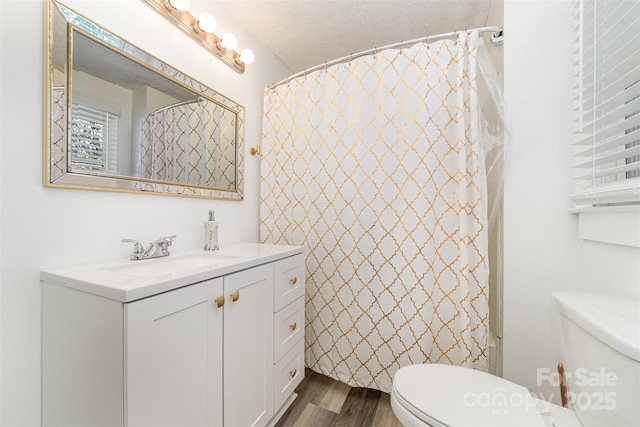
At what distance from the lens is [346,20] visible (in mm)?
1725

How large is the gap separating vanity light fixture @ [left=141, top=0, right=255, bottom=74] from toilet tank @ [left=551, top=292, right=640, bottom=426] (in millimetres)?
1995

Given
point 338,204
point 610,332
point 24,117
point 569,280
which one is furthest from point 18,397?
point 569,280

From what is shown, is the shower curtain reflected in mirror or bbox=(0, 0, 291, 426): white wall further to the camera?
the shower curtain reflected in mirror

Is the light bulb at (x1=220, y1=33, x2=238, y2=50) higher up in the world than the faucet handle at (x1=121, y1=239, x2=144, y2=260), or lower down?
higher up

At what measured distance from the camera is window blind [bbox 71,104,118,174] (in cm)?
97

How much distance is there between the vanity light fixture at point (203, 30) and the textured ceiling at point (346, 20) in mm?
275

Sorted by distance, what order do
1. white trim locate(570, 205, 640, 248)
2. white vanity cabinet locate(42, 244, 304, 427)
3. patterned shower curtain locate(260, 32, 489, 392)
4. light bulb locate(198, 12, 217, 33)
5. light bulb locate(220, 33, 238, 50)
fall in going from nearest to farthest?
white vanity cabinet locate(42, 244, 304, 427)
white trim locate(570, 205, 640, 248)
patterned shower curtain locate(260, 32, 489, 392)
light bulb locate(198, 12, 217, 33)
light bulb locate(220, 33, 238, 50)

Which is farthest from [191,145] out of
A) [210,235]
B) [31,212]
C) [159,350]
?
→ [159,350]

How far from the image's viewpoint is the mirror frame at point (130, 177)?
888mm

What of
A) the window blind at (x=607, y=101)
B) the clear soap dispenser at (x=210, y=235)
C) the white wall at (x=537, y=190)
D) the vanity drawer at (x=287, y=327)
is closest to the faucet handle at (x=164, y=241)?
the clear soap dispenser at (x=210, y=235)

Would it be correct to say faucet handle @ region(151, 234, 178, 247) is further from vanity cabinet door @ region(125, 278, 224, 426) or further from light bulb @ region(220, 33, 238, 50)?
light bulb @ region(220, 33, 238, 50)

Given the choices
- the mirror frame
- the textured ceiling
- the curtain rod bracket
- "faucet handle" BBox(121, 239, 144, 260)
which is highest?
the textured ceiling

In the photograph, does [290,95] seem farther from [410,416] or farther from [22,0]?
[410,416]

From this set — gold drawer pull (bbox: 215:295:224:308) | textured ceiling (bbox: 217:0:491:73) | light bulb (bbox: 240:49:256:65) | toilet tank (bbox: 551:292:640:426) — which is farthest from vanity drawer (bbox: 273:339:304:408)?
textured ceiling (bbox: 217:0:491:73)
